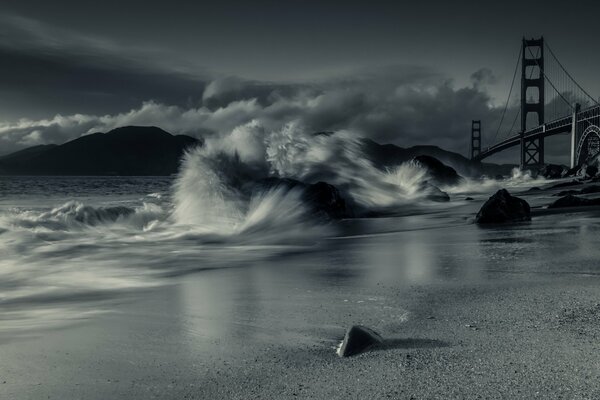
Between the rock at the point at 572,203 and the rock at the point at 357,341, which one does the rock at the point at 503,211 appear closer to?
the rock at the point at 572,203

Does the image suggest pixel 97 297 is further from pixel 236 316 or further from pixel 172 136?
pixel 172 136

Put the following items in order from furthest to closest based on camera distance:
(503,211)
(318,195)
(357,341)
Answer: (318,195)
(503,211)
(357,341)

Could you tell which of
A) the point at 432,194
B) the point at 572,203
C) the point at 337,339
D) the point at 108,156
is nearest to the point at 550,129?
the point at 432,194

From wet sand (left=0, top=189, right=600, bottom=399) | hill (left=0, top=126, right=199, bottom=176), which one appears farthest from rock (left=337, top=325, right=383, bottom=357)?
hill (left=0, top=126, right=199, bottom=176)

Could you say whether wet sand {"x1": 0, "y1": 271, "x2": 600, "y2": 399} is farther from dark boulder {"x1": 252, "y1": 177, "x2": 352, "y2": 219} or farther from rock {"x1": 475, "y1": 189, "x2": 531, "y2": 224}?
dark boulder {"x1": 252, "y1": 177, "x2": 352, "y2": 219}

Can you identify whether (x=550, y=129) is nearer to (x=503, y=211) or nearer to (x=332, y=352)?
(x=503, y=211)
